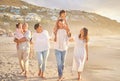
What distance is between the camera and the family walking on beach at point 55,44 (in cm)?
1016

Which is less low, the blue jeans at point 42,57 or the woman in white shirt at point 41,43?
the woman in white shirt at point 41,43

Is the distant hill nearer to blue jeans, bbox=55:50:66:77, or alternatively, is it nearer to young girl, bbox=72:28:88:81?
young girl, bbox=72:28:88:81

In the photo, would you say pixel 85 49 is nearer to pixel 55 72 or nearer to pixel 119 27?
pixel 55 72

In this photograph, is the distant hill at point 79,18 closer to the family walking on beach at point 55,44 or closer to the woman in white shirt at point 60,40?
the family walking on beach at point 55,44

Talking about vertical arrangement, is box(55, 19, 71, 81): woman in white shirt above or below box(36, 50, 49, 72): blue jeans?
above

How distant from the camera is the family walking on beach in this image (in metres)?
10.2

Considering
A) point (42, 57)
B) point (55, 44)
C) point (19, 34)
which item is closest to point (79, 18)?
point (19, 34)

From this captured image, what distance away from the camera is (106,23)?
83.3 metres

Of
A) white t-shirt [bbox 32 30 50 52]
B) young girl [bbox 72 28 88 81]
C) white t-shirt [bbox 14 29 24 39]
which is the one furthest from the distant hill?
young girl [bbox 72 28 88 81]

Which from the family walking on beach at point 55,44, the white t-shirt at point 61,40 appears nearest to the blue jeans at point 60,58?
the family walking on beach at point 55,44

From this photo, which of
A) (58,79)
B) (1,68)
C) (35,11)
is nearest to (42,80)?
(58,79)

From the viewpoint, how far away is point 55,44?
403 inches

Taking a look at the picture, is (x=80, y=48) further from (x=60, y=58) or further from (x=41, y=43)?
(x=41, y=43)

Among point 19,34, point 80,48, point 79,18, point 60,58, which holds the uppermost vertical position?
point 79,18
